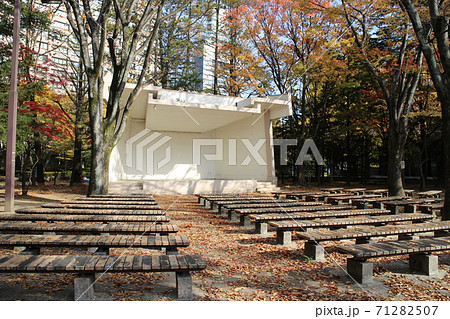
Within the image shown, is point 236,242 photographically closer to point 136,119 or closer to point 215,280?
point 215,280

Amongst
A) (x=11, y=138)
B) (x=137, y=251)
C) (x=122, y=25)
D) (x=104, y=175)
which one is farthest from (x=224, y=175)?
(x=137, y=251)

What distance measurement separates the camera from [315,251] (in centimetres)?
398

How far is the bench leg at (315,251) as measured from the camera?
157 inches

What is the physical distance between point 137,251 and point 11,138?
512 centimetres

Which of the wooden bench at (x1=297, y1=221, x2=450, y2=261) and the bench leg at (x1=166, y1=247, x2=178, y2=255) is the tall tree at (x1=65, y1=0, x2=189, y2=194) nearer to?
the bench leg at (x1=166, y1=247, x2=178, y2=255)

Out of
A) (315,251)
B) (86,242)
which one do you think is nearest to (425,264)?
(315,251)

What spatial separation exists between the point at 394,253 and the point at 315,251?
107 centimetres

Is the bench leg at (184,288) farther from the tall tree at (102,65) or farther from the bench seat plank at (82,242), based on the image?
the tall tree at (102,65)

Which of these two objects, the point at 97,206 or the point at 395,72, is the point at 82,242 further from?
the point at 395,72

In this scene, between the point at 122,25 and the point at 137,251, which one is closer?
the point at 137,251

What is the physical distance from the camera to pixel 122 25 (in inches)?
350

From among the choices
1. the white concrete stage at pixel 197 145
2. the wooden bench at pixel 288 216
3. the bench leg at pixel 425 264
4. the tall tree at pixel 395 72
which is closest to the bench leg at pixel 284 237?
the wooden bench at pixel 288 216

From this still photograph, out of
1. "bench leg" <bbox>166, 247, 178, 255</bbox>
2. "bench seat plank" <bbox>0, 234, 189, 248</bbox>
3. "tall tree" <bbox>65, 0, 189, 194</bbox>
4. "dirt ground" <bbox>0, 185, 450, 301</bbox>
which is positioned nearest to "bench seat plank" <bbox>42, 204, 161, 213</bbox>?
"dirt ground" <bbox>0, 185, 450, 301</bbox>

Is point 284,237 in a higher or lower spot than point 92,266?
lower
